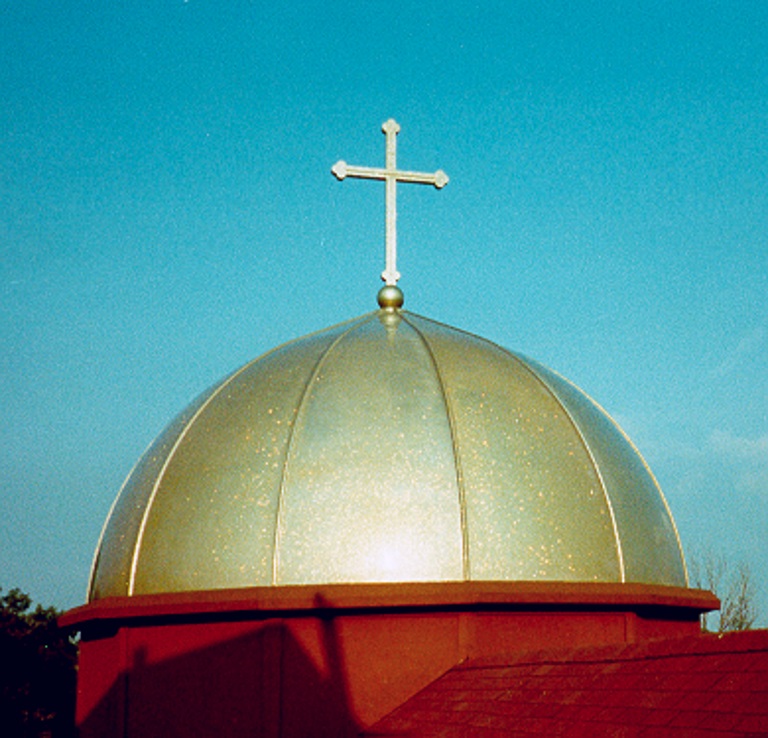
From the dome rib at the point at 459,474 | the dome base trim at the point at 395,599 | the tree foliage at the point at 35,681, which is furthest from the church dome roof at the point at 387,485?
the tree foliage at the point at 35,681

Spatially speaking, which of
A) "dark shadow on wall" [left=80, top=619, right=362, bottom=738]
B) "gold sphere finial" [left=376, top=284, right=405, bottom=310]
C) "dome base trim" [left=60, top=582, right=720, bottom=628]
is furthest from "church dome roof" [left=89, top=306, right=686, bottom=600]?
"gold sphere finial" [left=376, top=284, right=405, bottom=310]

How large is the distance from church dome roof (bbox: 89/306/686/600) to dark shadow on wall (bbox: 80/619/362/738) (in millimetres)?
468

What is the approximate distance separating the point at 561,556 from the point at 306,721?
7.62 ft

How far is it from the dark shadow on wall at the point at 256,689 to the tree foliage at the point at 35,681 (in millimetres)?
20197

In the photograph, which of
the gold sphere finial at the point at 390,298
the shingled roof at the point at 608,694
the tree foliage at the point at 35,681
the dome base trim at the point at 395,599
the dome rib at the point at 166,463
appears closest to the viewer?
the shingled roof at the point at 608,694

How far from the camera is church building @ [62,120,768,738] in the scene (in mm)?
8406

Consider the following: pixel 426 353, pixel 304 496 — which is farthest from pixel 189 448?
pixel 426 353

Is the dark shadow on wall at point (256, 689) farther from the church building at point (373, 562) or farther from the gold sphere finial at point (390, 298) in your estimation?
the gold sphere finial at point (390, 298)

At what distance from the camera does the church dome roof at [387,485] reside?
8672mm

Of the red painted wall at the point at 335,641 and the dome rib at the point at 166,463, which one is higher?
the dome rib at the point at 166,463

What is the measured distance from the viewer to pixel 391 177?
486 inches

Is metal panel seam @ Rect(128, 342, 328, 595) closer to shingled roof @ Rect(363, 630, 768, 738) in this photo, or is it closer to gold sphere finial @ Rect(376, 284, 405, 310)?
gold sphere finial @ Rect(376, 284, 405, 310)

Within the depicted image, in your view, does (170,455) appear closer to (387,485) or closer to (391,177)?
(387,485)

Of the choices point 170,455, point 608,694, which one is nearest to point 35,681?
point 170,455
